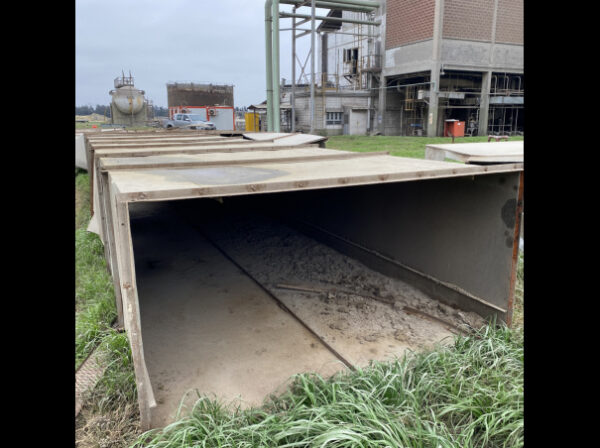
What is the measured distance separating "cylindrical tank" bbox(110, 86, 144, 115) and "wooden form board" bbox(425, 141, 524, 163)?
130 ft

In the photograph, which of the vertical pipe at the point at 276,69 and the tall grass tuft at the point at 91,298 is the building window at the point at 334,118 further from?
the tall grass tuft at the point at 91,298

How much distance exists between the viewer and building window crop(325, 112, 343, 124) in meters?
28.2

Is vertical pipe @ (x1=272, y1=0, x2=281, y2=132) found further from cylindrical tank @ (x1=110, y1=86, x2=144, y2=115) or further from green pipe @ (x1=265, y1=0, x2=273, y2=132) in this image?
cylindrical tank @ (x1=110, y1=86, x2=144, y2=115)

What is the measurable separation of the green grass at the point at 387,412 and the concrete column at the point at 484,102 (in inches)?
974

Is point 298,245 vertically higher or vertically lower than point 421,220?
lower

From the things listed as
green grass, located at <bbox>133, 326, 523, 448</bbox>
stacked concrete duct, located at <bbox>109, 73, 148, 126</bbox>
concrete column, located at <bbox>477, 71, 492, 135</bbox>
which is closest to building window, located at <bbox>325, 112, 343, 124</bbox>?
concrete column, located at <bbox>477, 71, 492, 135</bbox>

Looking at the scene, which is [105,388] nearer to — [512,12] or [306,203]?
[306,203]

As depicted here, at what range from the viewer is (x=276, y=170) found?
13.0 feet

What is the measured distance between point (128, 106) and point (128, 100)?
1.70ft

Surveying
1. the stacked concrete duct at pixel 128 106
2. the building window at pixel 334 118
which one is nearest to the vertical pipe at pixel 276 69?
the building window at pixel 334 118

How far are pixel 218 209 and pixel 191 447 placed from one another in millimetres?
7520

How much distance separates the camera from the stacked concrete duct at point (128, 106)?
39.9 m

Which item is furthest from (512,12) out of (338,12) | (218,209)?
(218,209)

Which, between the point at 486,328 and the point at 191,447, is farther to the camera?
the point at 486,328
